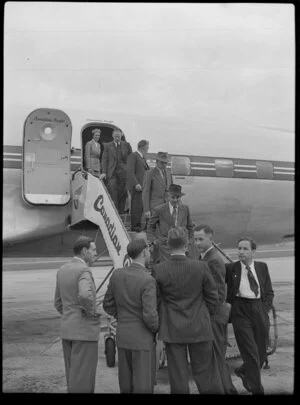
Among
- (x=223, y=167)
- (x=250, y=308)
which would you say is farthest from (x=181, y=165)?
(x=250, y=308)

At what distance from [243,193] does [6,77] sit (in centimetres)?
370

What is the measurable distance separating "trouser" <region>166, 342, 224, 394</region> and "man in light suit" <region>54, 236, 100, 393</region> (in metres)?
0.70

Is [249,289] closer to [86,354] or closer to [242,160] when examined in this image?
[86,354]

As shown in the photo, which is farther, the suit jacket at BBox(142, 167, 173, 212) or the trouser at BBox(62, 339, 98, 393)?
the suit jacket at BBox(142, 167, 173, 212)

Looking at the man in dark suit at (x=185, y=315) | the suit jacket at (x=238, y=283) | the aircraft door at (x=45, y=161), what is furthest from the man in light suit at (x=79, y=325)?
the aircraft door at (x=45, y=161)

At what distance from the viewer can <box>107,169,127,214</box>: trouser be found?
24.5 ft

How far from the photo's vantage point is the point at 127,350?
17.3 ft

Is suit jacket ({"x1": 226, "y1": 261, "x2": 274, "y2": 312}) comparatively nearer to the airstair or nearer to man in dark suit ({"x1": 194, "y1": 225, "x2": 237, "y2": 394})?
man in dark suit ({"x1": 194, "y1": 225, "x2": 237, "y2": 394})

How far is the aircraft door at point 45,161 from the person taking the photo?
7.63m

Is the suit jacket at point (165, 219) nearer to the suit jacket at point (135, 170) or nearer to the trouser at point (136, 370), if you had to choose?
the suit jacket at point (135, 170)

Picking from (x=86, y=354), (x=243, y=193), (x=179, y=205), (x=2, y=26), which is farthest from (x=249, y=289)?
(x=2, y=26)

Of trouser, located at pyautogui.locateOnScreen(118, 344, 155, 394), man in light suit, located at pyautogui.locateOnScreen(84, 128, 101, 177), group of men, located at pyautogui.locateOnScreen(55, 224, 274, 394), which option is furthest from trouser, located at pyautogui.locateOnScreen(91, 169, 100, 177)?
trouser, located at pyautogui.locateOnScreen(118, 344, 155, 394)

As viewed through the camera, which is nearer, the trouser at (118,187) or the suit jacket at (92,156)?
the trouser at (118,187)

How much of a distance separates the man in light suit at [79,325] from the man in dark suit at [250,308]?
1446 mm
